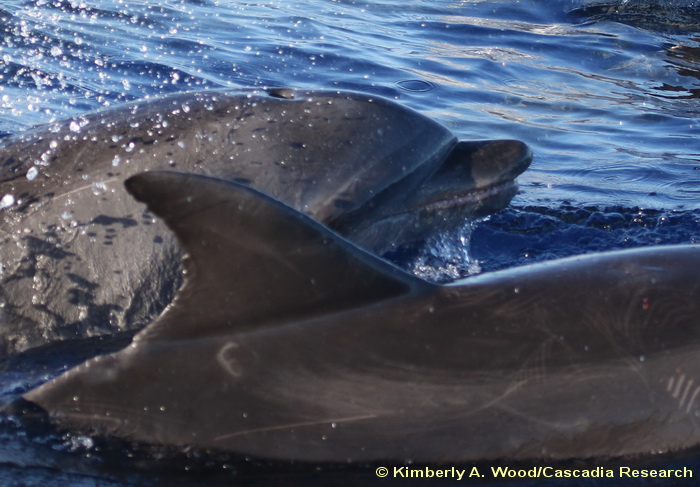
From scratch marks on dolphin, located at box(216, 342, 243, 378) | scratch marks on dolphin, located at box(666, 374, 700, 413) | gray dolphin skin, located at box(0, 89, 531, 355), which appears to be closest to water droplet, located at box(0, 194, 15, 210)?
gray dolphin skin, located at box(0, 89, 531, 355)

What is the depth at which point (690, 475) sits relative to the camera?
3.44 m

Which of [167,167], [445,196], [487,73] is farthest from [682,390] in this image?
[487,73]

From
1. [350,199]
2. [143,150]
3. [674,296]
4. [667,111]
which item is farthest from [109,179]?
[667,111]

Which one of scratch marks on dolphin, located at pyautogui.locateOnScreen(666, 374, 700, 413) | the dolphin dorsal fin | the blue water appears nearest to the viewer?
the dolphin dorsal fin

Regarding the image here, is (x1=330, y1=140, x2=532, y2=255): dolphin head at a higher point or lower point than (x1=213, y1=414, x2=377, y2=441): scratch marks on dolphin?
higher

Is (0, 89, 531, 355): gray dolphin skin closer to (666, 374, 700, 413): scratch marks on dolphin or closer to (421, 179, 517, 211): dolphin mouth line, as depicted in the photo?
(421, 179, 517, 211): dolphin mouth line

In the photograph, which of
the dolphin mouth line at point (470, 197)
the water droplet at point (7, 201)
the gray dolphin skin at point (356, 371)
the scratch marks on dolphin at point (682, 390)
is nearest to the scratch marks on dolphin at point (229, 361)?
the gray dolphin skin at point (356, 371)

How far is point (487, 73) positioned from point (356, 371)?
32.2 feet

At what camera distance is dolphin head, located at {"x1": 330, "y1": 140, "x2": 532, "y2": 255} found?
5.00 metres

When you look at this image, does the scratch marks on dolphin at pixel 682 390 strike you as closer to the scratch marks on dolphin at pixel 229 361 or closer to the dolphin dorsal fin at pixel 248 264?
the dolphin dorsal fin at pixel 248 264

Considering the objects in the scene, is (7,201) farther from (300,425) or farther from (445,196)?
(445,196)

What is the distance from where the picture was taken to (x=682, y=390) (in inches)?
137

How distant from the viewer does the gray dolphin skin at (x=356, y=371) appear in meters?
3.35

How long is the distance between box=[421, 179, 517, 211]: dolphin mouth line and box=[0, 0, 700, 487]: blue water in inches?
33.5
